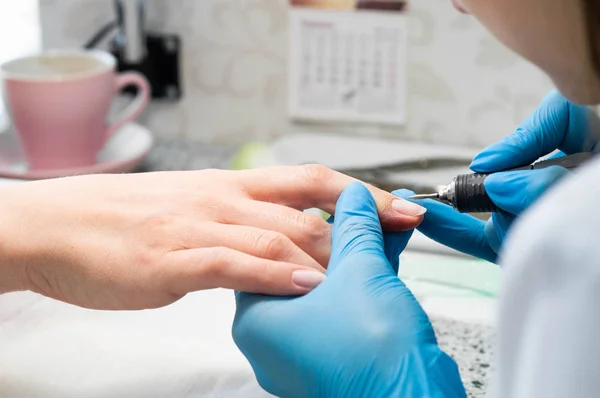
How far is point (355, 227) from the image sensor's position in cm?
55

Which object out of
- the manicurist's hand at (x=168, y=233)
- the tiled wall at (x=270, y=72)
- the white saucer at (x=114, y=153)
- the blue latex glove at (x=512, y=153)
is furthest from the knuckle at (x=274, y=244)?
the tiled wall at (x=270, y=72)

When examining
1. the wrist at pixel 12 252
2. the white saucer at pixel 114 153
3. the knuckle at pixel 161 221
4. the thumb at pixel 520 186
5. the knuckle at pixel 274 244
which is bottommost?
the white saucer at pixel 114 153

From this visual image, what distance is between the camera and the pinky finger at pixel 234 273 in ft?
1.73

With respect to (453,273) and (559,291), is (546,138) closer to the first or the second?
(453,273)

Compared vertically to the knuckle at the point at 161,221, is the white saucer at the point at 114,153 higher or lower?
lower

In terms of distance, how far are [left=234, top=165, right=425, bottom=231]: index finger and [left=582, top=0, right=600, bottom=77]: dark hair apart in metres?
0.21

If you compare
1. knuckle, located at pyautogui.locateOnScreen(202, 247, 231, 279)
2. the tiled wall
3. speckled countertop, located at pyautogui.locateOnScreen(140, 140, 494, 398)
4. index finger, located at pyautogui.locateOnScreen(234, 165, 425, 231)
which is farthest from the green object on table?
the tiled wall

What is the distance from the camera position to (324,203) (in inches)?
25.5

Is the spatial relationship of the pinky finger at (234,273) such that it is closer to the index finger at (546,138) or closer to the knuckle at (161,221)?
the knuckle at (161,221)

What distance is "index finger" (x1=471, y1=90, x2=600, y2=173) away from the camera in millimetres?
633

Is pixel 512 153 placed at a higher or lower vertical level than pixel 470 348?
higher

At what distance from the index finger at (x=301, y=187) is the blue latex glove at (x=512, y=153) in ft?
0.18

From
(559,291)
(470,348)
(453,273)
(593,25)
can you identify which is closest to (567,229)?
(559,291)

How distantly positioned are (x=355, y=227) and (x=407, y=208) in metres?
0.07
